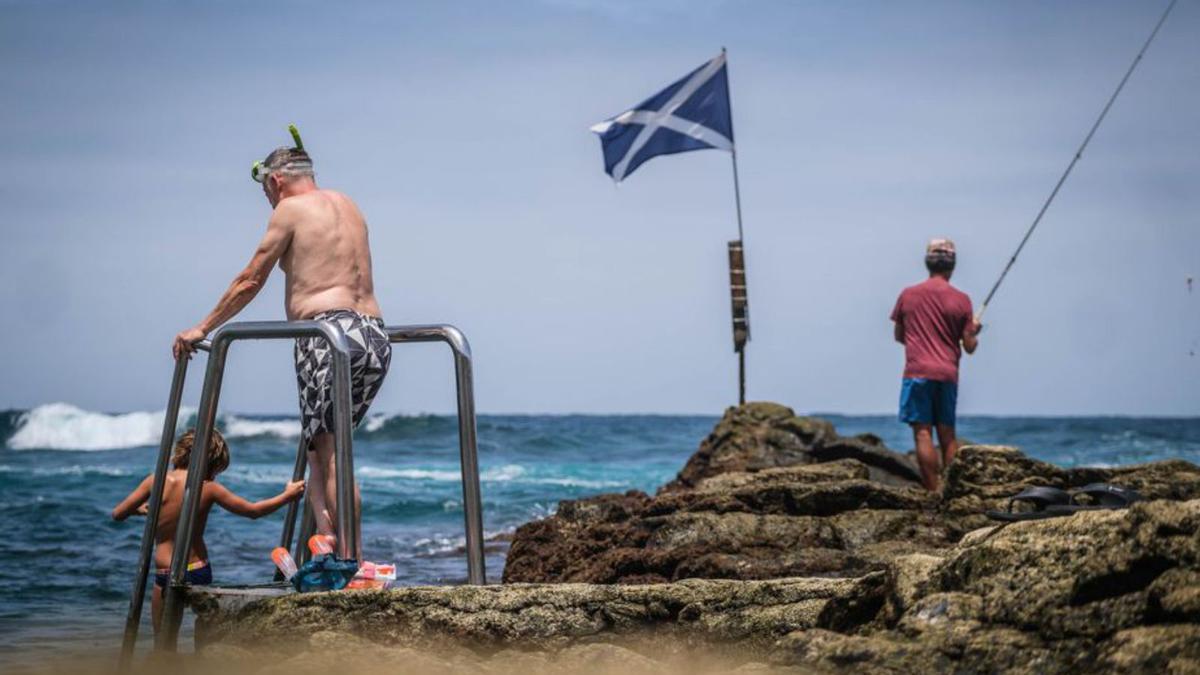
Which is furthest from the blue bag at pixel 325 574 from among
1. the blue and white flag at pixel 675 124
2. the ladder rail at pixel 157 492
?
the blue and white flag at pixel 675 124

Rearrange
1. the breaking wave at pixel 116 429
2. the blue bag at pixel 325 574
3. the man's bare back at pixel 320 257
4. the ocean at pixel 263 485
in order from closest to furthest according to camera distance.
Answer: the blue bag at pixel 325 574, the man's bare back at pixel 320 257, the ocean at pixel 263 485, the breaking wave at pixel 116 429

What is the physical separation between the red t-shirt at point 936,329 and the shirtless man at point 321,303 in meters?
5.55

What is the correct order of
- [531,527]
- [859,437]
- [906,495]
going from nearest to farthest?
[906,495] < [531,527] < [859,437]

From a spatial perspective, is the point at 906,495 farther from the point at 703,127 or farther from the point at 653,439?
the point at 653,439

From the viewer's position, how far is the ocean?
34.1 feet

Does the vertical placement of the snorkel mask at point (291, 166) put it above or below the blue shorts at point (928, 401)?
above

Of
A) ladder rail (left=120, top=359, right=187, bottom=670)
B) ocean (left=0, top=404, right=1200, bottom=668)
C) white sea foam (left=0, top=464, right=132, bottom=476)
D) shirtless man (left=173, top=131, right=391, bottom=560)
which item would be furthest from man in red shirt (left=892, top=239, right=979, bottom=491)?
white sea foam (left=0, top=464, right=132, bottom=476)

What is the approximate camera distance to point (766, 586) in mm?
4277

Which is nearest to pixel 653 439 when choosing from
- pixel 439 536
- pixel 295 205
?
pixel 439 536

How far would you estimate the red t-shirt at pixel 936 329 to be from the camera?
9.82m

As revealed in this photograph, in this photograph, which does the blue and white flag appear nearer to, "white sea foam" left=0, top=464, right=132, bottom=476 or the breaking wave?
"white sea foam" left=0, top=464, right=132, bottom=476

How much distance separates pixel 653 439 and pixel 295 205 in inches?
1619

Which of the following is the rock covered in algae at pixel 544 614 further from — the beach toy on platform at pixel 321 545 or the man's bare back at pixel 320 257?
the man's bare back at pixel 320 257

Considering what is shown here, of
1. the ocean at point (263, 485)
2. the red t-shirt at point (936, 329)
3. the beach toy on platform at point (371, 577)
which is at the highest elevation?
the red t-shirt at point (936, 329)
